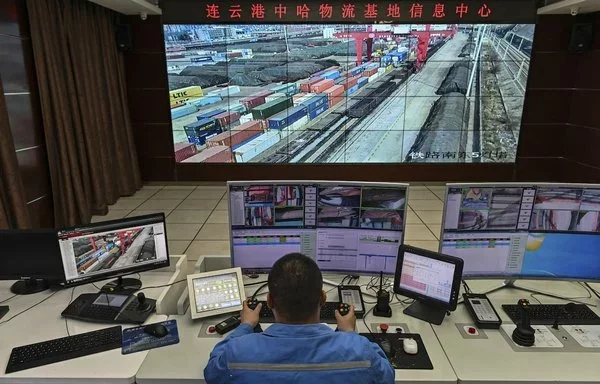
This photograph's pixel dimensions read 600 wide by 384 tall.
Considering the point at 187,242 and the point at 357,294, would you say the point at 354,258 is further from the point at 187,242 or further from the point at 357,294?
the point at 187,242

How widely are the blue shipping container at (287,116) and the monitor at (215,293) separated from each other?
420 centimetres

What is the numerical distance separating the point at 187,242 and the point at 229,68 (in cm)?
280

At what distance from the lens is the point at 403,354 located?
1544 millimetres

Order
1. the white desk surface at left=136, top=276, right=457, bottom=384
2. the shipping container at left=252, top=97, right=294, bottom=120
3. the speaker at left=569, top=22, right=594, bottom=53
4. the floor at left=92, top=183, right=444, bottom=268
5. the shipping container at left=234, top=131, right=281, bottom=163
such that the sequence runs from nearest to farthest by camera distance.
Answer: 1. the white desk surface at left=136, top=276, right=457, bottom=384
2. the floor at left=92, top=183, right=444, bottom=268
3. the speaker at left=569, top=22, right=594, bottom=53
4. the shipping container at left=252, top=97, right=294, bottom=120
5. the shipping container at left=234, top=131, right=281, bottom=163

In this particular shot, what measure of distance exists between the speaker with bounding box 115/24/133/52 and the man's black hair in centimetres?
519

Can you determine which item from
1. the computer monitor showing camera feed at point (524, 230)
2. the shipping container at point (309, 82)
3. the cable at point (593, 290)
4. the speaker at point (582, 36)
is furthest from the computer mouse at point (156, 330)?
the speaker at point (582, 36)

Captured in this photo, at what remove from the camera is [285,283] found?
3.99ft

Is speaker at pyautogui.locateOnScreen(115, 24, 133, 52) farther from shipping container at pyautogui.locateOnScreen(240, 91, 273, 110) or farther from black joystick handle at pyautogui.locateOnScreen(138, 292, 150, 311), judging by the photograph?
black joystick handle at pyautogui.locateOnScreen(138, 292, 150, 311)

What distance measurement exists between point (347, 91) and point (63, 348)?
4997mm

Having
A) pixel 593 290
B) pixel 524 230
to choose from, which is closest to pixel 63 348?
pixel 524 230

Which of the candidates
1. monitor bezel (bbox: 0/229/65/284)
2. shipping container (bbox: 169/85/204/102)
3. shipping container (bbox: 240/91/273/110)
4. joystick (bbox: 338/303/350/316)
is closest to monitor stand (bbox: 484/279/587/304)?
joystick (bbox: 338/303/350/316)

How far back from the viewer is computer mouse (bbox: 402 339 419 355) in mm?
1540

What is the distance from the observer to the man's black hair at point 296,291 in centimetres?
120

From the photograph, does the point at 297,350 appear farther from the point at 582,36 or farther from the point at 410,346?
the point at 582,36
